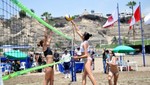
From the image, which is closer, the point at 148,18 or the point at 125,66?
the point at 148,18

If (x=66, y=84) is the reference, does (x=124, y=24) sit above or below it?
above

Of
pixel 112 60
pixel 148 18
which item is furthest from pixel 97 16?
pixel 112 60

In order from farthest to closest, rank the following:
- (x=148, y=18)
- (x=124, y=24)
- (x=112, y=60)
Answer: (x=124, y=24) < (x=148, y=18) < (x=112, y=60)

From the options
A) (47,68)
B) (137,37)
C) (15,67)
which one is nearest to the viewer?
(47,68)

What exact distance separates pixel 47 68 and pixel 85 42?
113 cm

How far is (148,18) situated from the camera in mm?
15531

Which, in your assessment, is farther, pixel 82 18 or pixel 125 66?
pixel 82 18

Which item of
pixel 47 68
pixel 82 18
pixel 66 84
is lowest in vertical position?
pixel 66 84

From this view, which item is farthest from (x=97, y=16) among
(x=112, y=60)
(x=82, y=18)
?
(x=112, y=60)

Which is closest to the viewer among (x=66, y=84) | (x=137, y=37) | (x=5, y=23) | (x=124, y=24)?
(x=5, y=23)

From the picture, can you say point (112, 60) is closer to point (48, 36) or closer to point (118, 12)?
point (48, 36)

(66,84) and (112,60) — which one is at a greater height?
(112,60)

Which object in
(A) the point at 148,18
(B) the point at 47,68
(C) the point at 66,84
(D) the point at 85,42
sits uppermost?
(A) the point at 148,18

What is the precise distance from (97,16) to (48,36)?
103107mm
